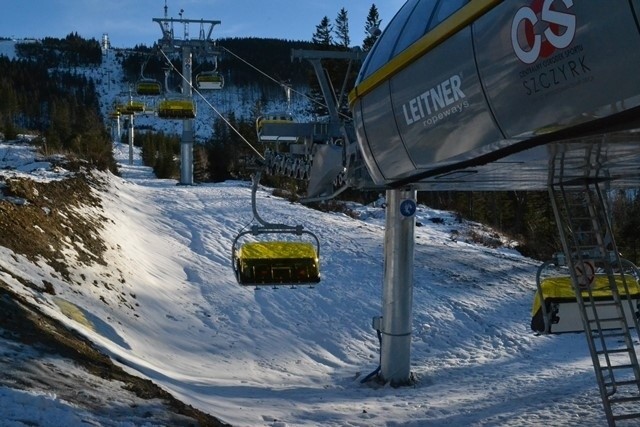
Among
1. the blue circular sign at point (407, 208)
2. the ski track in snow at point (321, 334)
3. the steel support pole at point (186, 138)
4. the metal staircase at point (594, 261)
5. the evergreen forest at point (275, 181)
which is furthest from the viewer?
the steel support pole at point (186, 138)

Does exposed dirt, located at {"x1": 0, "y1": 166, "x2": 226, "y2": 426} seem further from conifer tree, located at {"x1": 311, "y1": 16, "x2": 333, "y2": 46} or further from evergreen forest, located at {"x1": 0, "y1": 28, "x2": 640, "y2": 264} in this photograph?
conifer tree, located at {"x1": 311, "y1": 16, "x2": 333, "y2": 46}

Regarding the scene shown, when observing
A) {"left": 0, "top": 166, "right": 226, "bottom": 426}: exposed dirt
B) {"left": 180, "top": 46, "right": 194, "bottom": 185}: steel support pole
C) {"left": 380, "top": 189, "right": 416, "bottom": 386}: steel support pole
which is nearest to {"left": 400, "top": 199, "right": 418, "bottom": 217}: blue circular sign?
{"left": 380, "top": 189, "right": 416, "bottom": 386}: steel support pole

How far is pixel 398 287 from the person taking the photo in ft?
28.3

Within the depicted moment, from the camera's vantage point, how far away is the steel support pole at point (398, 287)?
28.0 ft

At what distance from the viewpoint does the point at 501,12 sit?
3.40m

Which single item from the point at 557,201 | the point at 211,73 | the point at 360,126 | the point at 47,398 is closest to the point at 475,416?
the point at 557,201

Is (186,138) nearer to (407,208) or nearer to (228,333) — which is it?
(228,333)

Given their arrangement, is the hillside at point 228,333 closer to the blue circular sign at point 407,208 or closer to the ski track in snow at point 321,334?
the ski track in snow at point 321,334

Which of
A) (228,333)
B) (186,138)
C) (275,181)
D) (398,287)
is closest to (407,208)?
(398,287)

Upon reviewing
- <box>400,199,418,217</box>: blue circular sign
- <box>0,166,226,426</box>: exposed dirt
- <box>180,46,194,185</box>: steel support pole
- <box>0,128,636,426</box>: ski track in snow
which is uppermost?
<box>180,46,194,185</box>: steel support pole

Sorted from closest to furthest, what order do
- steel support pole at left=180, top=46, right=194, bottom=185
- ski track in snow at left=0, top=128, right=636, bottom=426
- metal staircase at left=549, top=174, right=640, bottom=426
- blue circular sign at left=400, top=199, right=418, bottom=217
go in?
metal staircase at left=549, top=174, right=640, bottom=426 < ski track in snow at left=0, top=128, right=636, bottom=426 < blue circular sign at left=400, top=199, right=418, bottom=217 < steel support pole at left=180, top=46, right=194, bottom=185

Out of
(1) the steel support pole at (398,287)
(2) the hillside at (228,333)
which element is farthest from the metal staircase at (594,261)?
(1) the steel support pole at (398,287)

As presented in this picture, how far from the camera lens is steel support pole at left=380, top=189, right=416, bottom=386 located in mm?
8523

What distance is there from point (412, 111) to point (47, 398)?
3.18 m
